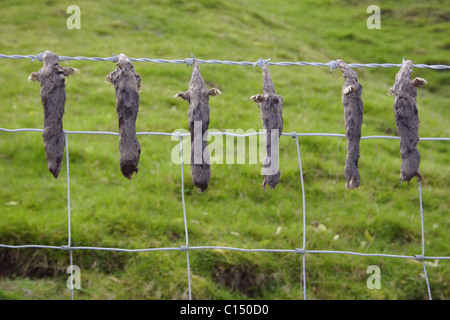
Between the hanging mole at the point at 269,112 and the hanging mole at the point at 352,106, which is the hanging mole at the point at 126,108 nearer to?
the hanging mole at the point at 269,112

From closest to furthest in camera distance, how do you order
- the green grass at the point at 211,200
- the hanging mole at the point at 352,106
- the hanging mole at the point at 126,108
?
the hanging mole at the point at 126,108
the hanging mole at the point at 352,106
the green grass at the point at 211,200

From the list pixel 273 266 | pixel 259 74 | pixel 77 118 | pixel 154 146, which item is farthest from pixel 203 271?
pixel 259 74

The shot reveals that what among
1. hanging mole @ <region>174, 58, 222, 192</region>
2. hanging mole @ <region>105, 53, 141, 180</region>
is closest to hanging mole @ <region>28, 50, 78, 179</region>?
hanging mole @ <region>105, 53, 141, 180</region>

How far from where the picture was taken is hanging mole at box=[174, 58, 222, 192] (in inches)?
95.5

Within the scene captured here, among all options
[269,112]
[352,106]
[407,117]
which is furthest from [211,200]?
[407,117]

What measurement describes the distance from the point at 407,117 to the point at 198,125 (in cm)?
120

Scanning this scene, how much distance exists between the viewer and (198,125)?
2.42 m

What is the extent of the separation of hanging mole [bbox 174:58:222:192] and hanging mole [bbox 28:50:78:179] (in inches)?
26.3

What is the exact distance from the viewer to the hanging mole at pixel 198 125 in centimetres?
243

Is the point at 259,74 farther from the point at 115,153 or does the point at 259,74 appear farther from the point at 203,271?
the point at 203,271

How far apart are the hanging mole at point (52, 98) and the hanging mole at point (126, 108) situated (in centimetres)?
28

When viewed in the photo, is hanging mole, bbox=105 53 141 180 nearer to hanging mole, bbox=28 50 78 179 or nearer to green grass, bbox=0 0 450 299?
hanging mole, bbox=28 50 78 179

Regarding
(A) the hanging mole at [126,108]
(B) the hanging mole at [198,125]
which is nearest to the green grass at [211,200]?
(B) the hanging mole at [198,125]

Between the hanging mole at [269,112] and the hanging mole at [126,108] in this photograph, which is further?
the hanging mole at [269,112]
